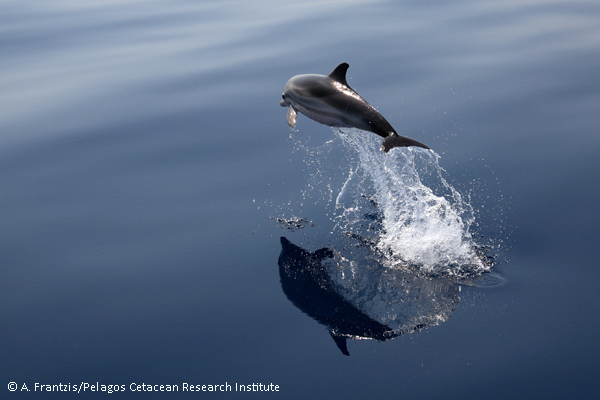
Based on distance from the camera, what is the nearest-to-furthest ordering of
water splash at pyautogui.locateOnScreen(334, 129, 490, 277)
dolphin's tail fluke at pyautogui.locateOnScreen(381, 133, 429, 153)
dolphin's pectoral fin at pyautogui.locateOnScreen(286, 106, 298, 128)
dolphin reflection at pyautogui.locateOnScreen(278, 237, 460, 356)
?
dolphin reflection at pyautogui.locateOnScreen(278, 237, 460, 356) < dolphin's tail fluke at pyautogui.locateOnScreen(381, 133, 429, 153) < water splash at pyautogui.locateOnScreen(334, 129, 490, 277) < dolphin's pectoral fin at pyautogui.locateOnScreen(286, 106, 298, 128)

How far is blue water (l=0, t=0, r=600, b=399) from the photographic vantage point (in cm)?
838

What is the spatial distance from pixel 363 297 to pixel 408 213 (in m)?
2.47

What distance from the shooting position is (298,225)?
11695 mm

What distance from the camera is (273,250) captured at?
11031 mm

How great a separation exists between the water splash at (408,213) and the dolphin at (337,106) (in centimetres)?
104

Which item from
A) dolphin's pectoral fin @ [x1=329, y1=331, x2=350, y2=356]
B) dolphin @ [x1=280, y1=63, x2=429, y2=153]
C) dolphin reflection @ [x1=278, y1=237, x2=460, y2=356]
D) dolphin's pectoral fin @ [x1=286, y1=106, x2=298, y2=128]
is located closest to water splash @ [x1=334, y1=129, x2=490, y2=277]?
dolphin reflection @ [x1=278, y1=237, x2=460, y2=356]

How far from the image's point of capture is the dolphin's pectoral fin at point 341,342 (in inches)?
332

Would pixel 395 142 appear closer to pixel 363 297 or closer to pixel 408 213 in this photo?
pixel 363 297

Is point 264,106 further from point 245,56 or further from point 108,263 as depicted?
point 108,263

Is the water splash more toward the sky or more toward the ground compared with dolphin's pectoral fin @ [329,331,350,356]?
more toward the sky

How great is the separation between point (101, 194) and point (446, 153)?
754cm

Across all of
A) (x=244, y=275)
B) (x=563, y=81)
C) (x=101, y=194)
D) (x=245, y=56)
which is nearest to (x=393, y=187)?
(x=244, y=275)

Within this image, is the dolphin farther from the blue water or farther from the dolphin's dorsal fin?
the blue water

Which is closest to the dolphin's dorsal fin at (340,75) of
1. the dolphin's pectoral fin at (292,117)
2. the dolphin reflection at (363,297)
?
the dolphin's pectoral fin at (292,117)
